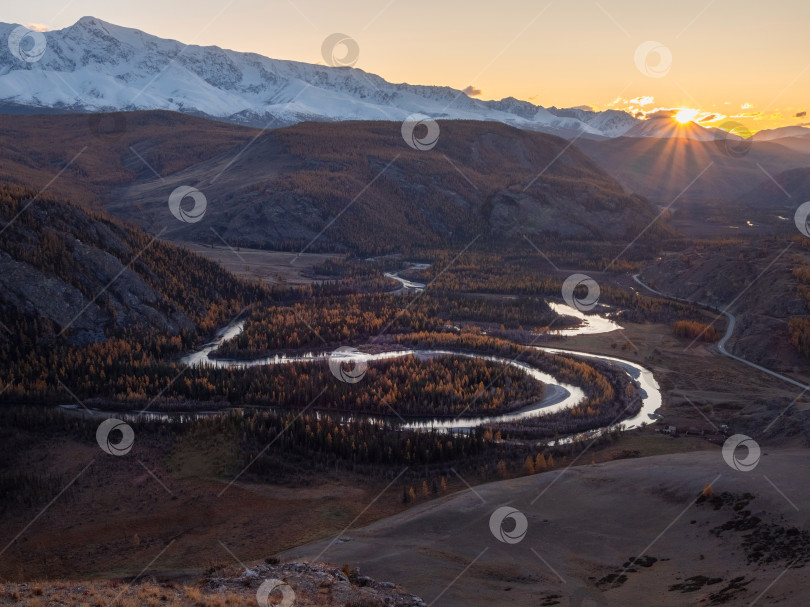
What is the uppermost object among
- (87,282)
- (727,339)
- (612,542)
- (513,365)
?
(727,339)

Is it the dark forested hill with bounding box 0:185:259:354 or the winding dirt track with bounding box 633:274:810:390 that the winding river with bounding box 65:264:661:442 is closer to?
the dark forested hill with bounding box 0:185:259:354

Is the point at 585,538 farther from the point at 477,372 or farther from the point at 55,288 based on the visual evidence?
the point at 55,288

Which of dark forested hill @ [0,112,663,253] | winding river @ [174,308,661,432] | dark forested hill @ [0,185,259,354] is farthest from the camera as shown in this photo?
dark forested hill @ [0,112,663,253]

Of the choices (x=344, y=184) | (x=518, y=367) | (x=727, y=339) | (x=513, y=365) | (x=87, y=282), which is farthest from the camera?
(x=344, y=184)

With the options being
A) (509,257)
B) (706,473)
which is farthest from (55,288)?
(509,257)

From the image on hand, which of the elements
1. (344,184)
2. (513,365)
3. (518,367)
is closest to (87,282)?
(513,365)

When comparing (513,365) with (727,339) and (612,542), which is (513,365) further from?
(612,542)

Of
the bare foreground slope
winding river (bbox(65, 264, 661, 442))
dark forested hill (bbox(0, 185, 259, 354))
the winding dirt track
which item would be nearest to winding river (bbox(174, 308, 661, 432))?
winding river (bbox(65, 264, 661, 442))

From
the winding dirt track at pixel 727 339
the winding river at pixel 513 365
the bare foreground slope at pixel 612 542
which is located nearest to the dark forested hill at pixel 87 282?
the winding river at pixel 513 365
